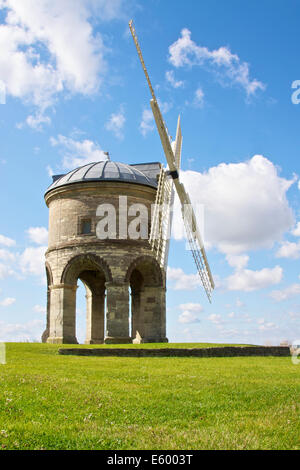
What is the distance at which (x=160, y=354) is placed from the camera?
70.4ft

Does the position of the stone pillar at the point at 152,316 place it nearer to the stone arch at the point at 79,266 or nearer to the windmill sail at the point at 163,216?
the stone arch at the point at 79,266

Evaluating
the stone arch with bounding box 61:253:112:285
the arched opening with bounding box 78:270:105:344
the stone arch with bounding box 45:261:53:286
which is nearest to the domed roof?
the stone arch with bounding box 61:253:112:285

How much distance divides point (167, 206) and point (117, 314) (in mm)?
7410

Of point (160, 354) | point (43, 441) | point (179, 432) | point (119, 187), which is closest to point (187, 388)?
point (179, 432)

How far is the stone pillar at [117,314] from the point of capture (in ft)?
102

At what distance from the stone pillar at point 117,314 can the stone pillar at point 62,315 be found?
258 cm

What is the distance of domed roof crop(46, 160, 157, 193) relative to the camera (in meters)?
33.1

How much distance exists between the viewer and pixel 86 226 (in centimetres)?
3294

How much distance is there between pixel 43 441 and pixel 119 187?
26.6 m

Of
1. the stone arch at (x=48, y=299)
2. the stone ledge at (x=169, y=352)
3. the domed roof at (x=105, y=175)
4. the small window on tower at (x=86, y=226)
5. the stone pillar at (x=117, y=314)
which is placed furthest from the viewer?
the stone arch at (x=48, y=299)

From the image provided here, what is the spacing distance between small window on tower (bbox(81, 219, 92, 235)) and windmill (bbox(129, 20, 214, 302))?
477cm

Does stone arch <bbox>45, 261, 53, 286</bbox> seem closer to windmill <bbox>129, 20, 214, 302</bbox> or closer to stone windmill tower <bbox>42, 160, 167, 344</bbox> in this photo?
stone windmill tower <bbox>42, 160, 167, 344</bbox>

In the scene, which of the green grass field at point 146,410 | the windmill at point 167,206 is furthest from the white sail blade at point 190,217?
the green grass field at point 146,410

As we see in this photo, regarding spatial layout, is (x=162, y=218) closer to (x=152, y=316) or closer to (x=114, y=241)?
(x=114, y=241)
